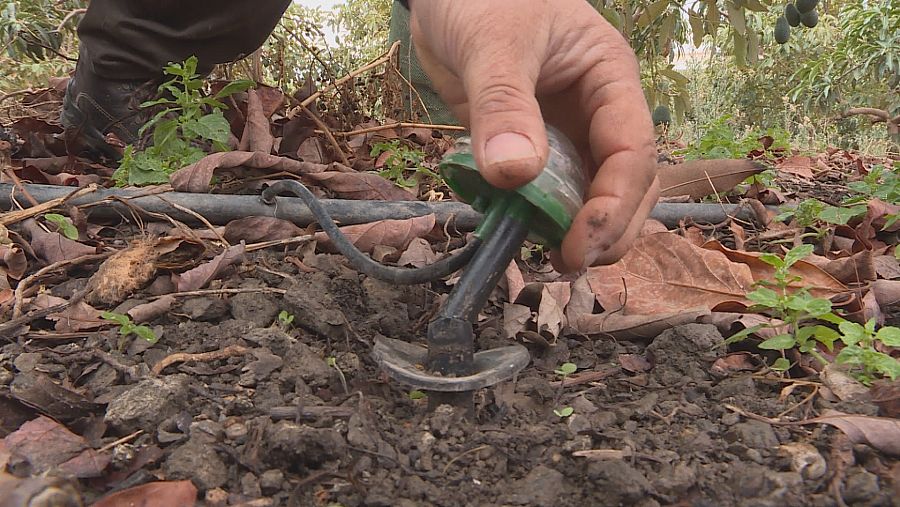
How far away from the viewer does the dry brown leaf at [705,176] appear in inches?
94.7

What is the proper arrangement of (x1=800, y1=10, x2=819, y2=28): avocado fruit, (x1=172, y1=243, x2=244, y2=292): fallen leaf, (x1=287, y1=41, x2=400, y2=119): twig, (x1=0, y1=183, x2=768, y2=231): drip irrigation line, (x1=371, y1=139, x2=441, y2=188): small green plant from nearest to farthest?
(x1=172, y1=243, x2=244, y2=292): fallen leaf, (x1=0, y1=183, x2=768, y2=231): drip irrigation line, (x1=371, y1=139, x2=441, y2=188): small green plant, (x1=287, y1=41, x2=400, y2=119): twig, (x1=800, y1=10, x2=819, y2=28): avocado fruit

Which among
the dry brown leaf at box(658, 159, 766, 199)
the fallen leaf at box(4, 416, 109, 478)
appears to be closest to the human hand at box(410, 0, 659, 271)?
the fallen leaf at box(4, 416, 109, 478)

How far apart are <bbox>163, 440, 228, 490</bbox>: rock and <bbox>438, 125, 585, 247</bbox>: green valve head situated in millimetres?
598

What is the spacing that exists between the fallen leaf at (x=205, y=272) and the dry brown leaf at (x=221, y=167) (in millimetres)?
421

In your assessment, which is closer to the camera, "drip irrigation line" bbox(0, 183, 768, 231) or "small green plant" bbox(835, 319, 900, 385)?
"small green plant" bbox(835, 319, 900, 385)

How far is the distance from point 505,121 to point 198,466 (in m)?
0.67

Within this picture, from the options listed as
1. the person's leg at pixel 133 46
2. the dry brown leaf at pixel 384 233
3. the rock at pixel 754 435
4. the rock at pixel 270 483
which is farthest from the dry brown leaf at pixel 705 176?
the rock at pixel 270 483

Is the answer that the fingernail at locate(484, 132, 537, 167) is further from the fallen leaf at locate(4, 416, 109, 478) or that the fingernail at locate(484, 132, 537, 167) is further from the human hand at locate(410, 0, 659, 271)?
the fallen leaf at locate(4, 416, 109, 478)

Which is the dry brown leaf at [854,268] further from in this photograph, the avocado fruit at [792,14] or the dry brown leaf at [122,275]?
the avocado fruit at [792,14]

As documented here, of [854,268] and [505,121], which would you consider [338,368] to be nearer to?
[505,121]

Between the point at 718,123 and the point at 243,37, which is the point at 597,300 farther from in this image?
the point at 243,37

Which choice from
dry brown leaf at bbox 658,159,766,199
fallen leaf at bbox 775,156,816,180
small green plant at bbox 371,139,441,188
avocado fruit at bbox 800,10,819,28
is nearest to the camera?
dry brown leaf at bbox 658,159,766,199

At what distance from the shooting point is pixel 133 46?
8.74 feet

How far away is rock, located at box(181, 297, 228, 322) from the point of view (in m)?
1.48
